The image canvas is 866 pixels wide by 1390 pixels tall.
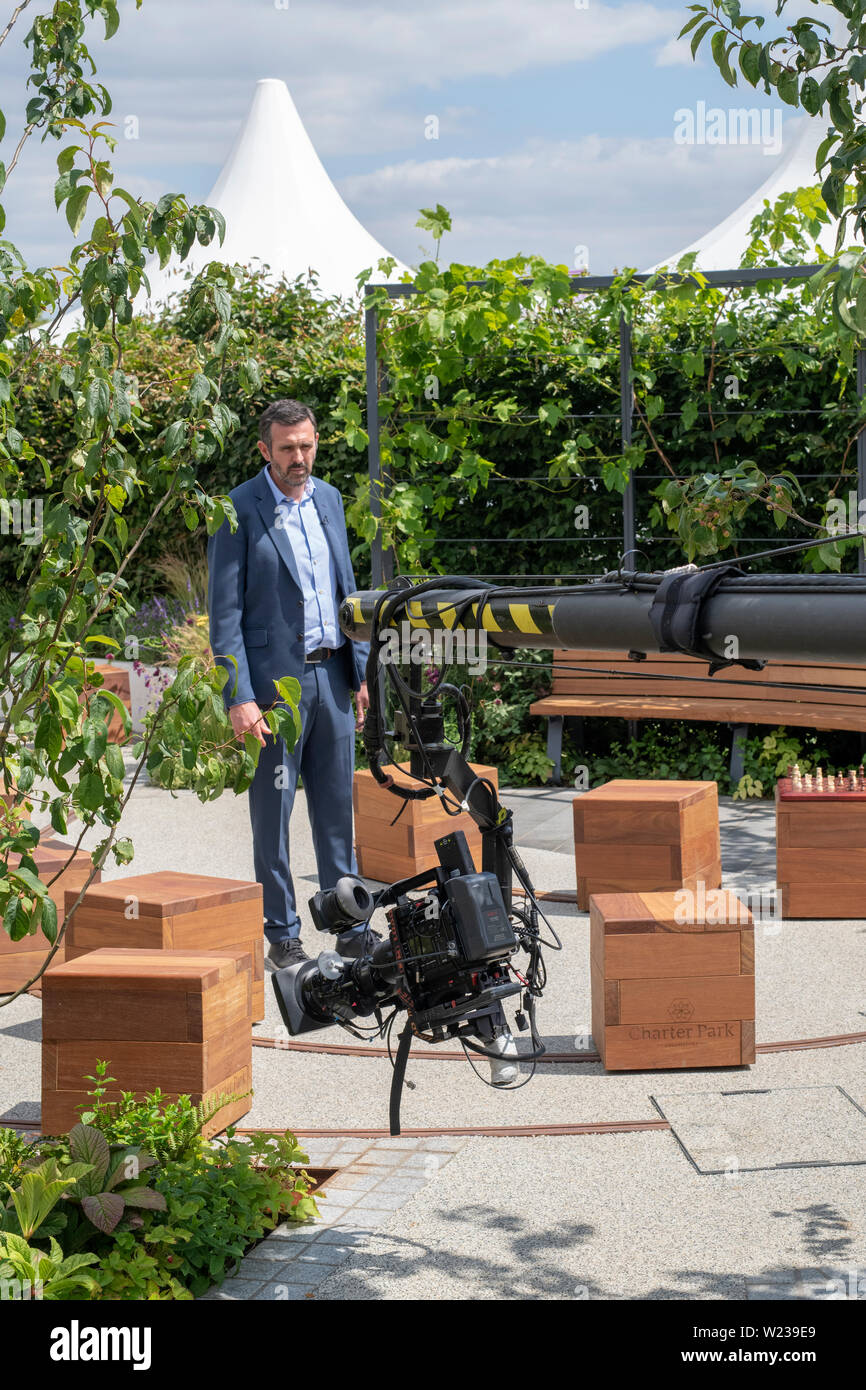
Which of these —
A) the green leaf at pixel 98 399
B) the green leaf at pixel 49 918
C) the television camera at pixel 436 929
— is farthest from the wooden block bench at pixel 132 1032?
the green leaf at pixel 98 399

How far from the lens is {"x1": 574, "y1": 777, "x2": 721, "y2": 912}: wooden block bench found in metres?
6.46

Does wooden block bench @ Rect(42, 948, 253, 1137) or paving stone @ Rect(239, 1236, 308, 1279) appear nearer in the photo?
paving stone @ Rect(239, 1236, 308, 1279)

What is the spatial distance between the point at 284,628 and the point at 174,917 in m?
1.24

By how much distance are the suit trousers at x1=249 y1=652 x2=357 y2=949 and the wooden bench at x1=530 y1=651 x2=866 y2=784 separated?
3.19 m

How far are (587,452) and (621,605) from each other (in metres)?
7.99

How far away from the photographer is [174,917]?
200 inches

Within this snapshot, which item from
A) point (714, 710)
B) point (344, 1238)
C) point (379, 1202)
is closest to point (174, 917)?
point (379, 1202)

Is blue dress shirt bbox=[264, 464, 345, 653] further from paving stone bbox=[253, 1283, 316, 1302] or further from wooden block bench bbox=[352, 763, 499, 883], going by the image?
paving stone bbox=[253, 1283, 316, 1302]

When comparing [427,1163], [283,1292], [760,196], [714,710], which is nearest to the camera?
[283,1292]

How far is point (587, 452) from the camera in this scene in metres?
10.5

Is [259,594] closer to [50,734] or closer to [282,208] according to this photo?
[50,734]

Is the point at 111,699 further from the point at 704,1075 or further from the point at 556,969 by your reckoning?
the point at 556,969

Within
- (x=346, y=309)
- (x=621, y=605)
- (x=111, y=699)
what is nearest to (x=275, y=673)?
(x=111, y=699)

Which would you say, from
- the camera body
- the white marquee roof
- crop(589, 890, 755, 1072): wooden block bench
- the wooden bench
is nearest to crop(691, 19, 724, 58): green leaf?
the camera body
